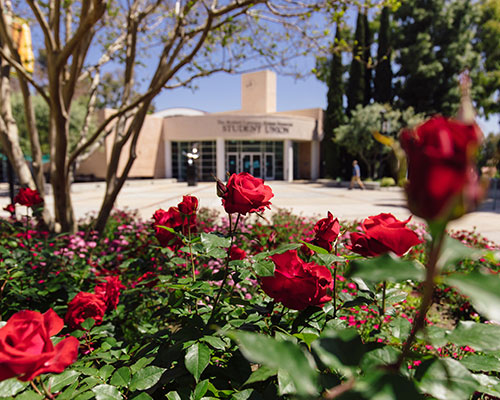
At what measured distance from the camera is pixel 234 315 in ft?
3.49

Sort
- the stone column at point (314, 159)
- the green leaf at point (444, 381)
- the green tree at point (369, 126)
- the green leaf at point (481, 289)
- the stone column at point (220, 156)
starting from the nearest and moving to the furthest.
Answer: the green leaf at point (481, 289) < the green leaf at point (444, 381) < the green tree at point (369, 126) < the stone column at point (220, 156) < the stone column at point (314, 159)

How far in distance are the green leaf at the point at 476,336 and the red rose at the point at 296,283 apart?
305 mm

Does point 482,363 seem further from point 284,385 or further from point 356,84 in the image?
point 356,84

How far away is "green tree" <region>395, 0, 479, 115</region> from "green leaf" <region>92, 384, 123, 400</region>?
78.7 feet

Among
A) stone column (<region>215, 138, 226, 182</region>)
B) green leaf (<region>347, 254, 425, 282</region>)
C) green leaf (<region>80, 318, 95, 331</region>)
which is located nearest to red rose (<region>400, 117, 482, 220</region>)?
green leaf (<region>347, 254, 425, 282</region>)

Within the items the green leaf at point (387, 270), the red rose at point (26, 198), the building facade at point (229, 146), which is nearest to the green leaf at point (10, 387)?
the green leaf at point (387, 270)

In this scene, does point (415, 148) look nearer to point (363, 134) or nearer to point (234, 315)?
point (234, 315)

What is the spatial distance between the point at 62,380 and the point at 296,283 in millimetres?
615

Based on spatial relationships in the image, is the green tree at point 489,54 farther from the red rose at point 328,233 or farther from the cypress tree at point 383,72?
the red rose at point 328,233

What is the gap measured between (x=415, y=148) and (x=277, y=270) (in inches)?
20.5

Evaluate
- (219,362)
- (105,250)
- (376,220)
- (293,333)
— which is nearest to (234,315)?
(219,362)

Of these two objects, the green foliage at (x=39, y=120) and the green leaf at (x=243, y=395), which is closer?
the green leaf at (x=243, y=395)

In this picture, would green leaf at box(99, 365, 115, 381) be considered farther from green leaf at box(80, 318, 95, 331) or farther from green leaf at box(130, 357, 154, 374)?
green leaf at box(80, 318, 95, 331)

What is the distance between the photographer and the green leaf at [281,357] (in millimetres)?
384
